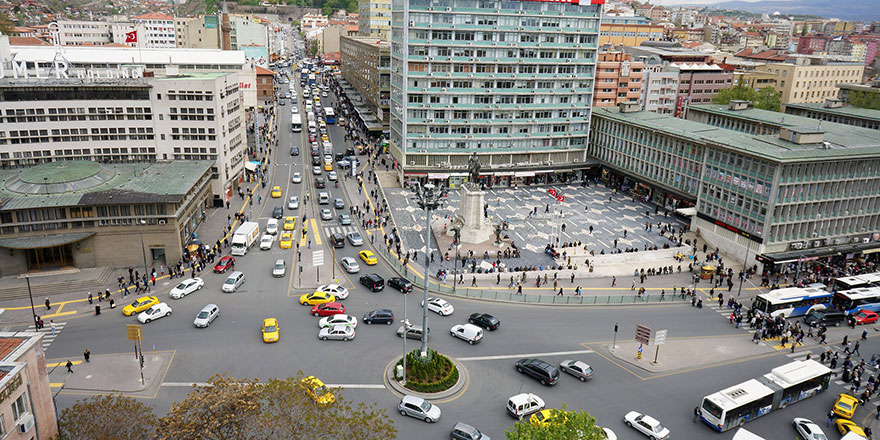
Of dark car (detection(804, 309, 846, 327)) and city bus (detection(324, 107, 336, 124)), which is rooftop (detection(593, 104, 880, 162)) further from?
city bus (detection(324, 107, 336, 124))

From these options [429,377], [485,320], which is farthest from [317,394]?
[485,320]

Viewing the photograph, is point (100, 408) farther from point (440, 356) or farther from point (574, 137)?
point (574, 137)

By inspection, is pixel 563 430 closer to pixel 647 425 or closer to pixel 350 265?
pixel 647 425

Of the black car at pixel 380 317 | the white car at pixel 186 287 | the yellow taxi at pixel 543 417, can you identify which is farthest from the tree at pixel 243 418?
the white car at pixel 186 287

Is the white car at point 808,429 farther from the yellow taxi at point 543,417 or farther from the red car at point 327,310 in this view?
the red car at point 327,310

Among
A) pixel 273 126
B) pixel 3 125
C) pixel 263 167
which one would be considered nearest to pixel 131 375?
pixel 3 125

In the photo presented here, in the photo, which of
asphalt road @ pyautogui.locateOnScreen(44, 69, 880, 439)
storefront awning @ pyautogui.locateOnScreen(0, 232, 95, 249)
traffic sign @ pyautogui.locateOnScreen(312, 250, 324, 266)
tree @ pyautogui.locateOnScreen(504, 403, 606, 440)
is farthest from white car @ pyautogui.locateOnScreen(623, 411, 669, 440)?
storefront awning @ pyautogui.locateOnScreen(0, 232, 95, 249)
